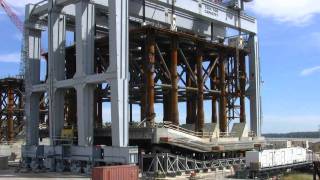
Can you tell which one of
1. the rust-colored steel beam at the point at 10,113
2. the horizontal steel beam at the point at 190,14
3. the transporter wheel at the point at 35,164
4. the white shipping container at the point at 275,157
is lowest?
the transporter wheel at the point at 35,164

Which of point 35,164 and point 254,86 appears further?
point 254,86

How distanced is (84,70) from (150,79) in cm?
680

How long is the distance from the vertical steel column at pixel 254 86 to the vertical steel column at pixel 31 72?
29.0 meters

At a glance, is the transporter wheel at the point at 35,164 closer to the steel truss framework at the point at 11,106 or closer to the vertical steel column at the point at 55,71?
the vertical steel column at the point at 55,71

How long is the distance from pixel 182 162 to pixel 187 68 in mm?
15142

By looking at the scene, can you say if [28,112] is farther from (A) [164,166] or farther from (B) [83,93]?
Answer: (A) [164,166]

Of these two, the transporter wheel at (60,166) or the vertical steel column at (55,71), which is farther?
the vertical steel column at (55,71)

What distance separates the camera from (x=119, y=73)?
47.4 metres

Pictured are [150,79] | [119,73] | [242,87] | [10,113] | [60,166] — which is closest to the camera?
[119,73]

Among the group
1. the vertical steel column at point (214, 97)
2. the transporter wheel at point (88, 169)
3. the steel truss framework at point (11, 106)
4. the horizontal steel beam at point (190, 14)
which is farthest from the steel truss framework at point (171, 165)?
the steel truss framework at point (11, 106)

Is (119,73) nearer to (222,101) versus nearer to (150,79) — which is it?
(150,79)

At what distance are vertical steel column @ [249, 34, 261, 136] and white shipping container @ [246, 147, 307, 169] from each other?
9.27m

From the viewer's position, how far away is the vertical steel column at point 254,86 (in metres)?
70.8

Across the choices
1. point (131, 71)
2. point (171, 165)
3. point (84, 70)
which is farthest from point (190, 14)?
point (171, 165)
